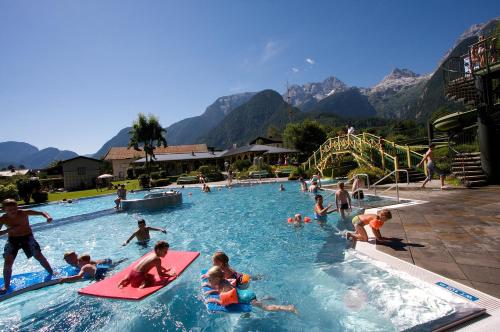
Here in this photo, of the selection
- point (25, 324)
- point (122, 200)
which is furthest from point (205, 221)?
point (25, 324)

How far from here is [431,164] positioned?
1341 centimetres

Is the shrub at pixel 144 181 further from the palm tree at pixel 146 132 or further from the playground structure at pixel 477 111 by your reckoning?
the playground structure at pixel 477 111

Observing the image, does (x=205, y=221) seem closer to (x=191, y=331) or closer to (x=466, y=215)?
(x=191, y=331)

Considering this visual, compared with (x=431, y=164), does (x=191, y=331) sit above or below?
below

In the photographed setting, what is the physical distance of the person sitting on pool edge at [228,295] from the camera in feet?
16.2

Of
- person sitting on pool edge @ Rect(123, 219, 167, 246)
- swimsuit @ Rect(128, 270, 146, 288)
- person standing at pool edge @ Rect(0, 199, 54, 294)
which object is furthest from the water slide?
person standing at pool edge @ Rect(0, 199, 54, 294)

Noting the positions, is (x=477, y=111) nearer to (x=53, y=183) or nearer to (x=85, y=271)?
(x=85, y=271)

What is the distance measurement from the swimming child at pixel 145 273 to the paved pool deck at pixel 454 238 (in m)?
4.51

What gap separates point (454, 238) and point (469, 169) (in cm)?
860

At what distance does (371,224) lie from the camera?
6656 mm

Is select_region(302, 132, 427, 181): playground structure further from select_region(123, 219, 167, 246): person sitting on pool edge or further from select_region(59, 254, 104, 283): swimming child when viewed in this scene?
select_region(59, 254, 104, 283): swimming child

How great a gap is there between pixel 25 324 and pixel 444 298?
6875 millimetres

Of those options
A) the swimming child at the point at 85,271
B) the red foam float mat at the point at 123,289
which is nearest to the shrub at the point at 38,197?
the swimming child at the point at 85,271

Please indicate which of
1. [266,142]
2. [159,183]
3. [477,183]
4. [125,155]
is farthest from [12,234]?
[266,142]
